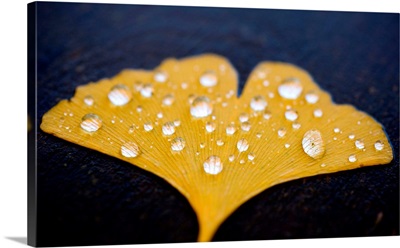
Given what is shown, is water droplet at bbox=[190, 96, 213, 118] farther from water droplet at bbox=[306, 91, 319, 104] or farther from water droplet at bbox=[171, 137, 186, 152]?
water droplet at bbox=[306, 91, 319, 104]

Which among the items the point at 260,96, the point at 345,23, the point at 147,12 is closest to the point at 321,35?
the point at 345,23

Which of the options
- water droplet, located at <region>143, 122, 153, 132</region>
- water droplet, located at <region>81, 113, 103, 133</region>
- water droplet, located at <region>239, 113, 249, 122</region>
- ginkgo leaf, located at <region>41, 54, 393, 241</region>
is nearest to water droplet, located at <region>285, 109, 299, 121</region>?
ginkgo leaf, located at <region>41, 54, 393, 241</region>

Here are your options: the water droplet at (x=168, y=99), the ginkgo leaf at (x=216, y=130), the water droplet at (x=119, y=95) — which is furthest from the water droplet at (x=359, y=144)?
the water droplet at (x=119, y=95)

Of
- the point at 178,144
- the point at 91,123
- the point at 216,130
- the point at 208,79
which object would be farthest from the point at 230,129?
the point at 91,123

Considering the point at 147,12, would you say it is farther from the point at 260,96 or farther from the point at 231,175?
the point at 231,175

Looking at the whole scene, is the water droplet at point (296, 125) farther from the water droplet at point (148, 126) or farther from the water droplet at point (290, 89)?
the water droplet at point (148, 126)
